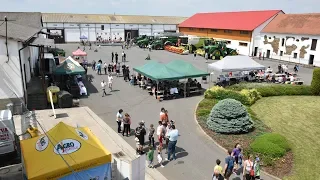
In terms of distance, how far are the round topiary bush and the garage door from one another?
51030 millimetres

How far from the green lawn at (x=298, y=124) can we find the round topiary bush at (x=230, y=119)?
190 cm

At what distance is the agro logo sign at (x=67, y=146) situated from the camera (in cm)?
803

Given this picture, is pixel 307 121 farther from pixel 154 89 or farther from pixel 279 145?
pixel 154 89

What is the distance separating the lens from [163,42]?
49.1 meters

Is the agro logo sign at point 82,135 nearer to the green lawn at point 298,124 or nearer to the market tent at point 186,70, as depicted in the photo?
the green lawn at point 298,124

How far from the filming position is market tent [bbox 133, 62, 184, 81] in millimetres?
19328

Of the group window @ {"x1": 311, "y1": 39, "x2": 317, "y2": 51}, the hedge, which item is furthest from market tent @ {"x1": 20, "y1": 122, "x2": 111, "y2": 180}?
window @ {"x1": 311, "y1": 39, "x2": 317, "y2": 51}

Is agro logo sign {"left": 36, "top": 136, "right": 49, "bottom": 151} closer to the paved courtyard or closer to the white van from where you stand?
the white van

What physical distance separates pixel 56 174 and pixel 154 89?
13.1 m

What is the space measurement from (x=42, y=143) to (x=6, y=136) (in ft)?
9.27

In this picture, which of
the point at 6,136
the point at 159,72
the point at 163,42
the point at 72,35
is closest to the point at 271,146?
the point at 159,72

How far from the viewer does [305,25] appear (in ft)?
122

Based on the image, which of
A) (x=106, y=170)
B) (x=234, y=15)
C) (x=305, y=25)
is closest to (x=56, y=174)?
(x=106, y=170)

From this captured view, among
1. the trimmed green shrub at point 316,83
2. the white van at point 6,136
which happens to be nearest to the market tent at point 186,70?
the trimmed green shrub at point 316,83
